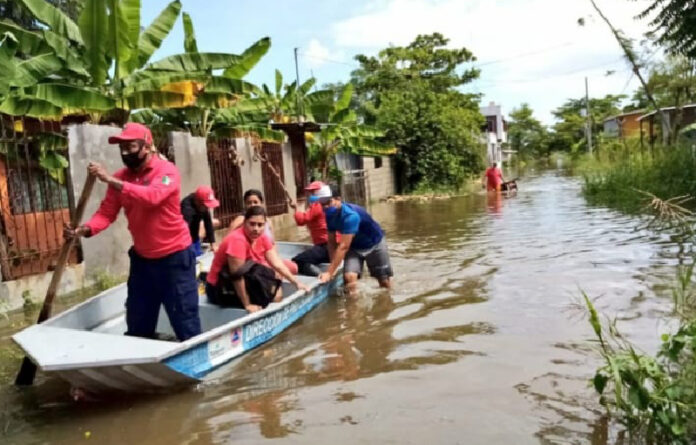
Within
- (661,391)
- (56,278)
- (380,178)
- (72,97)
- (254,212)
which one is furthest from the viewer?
(380,178)

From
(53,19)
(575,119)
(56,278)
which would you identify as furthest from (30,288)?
(575,119)

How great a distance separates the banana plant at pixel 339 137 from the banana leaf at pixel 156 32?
24.4ft

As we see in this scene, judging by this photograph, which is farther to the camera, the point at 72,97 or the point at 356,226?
the point at 72,97

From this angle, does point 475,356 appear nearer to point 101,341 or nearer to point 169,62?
point 101,341

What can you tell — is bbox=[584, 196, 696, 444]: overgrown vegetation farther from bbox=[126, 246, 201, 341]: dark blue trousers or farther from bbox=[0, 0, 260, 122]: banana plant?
bbox=[0, 0, 260, 122]: banana plant

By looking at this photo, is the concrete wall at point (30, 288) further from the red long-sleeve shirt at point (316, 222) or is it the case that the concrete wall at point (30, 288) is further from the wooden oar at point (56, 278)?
the red long-sleeve shirt at point (316, 222)

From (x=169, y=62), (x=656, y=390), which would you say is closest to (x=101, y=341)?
(x=656, y=390)

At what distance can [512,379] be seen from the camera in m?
4.59

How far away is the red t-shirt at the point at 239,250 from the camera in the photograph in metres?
5.88

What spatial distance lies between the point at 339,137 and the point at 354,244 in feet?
40.2

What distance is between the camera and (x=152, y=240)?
4652 millimetres

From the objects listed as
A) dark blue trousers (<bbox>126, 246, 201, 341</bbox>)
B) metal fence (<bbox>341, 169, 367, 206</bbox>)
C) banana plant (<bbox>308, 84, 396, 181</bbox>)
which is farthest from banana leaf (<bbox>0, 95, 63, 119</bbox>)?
metal fence (<bbox>341, 169, 367, 206</bbox>)

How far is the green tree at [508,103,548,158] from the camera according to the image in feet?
234

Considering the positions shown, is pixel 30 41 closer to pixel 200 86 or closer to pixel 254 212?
pixel 200 86
